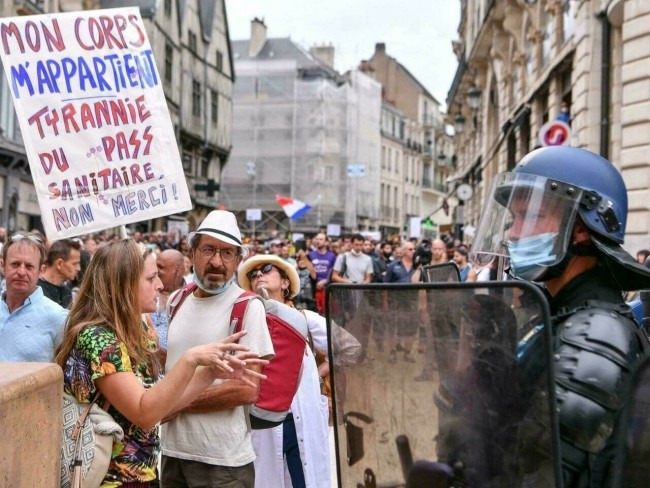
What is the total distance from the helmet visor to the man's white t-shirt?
5.12 ft

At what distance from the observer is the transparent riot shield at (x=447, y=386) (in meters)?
1.68

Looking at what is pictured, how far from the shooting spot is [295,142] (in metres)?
52.3

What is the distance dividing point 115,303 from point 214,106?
45959 mm

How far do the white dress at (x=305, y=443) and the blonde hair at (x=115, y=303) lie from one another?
4.07ft

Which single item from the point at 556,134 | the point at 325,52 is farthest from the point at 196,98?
the point at 556,134

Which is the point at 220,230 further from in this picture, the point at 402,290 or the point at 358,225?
the point at 358,225

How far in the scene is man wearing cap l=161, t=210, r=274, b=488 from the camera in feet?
11.5

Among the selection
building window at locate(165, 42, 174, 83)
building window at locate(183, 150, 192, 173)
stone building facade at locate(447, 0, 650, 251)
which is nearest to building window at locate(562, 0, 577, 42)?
stone building facade at locate(447, 0, 650, 251)

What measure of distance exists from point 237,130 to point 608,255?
5378cm

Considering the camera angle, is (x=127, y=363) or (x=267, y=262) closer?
(x=127, y=363)

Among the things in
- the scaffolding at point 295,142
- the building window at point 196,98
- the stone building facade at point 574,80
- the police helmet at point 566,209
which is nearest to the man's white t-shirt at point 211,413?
the police helmet at point 566,209

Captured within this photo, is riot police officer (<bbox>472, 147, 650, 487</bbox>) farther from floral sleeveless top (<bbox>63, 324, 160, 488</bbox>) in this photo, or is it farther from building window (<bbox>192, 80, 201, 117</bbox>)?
building window (<bbox>192, 80, 201, 117</bbox>)

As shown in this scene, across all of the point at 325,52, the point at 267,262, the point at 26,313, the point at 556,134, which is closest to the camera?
the point at 26,313

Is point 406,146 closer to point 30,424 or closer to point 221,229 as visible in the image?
point 221,229
